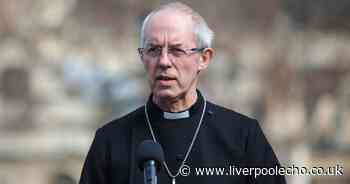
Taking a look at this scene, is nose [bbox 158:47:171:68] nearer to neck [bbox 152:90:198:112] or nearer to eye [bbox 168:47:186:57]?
eye [bbox 168:47:186:57]

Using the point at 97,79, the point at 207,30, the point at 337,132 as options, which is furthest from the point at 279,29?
the point at 207,30

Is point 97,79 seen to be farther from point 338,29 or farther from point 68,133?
point 338,29

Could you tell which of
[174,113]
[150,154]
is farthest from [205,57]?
[150,154]

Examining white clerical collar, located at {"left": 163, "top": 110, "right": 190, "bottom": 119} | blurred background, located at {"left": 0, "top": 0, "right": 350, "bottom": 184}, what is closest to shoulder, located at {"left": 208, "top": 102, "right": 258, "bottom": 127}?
white clerical collar, located at {"left": 163, "top": 110, "right": 190, "bottom": 119}

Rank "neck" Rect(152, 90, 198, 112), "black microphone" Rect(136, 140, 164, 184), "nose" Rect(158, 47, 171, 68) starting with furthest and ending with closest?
"neck" Rect(152, 90, 198, 112)
"nose" Rect(158, 47, 171, 68)
"black microphone" Rect(136, 140, 164, 184)

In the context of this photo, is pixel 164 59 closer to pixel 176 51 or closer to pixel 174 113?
pixel 176 51

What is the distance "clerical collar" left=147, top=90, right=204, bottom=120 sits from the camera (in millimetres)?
3061

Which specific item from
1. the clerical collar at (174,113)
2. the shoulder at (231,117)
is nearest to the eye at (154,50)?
the clerical collar at (174,113)

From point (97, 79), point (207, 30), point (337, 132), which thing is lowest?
point (337, 132)

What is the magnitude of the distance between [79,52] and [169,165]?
5.44m

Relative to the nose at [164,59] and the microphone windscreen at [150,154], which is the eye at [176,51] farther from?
the microphone windscreen at [150,154]

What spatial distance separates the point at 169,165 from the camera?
3.03 metres

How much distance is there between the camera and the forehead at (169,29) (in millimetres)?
2906

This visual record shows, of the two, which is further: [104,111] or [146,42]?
[104,111]
